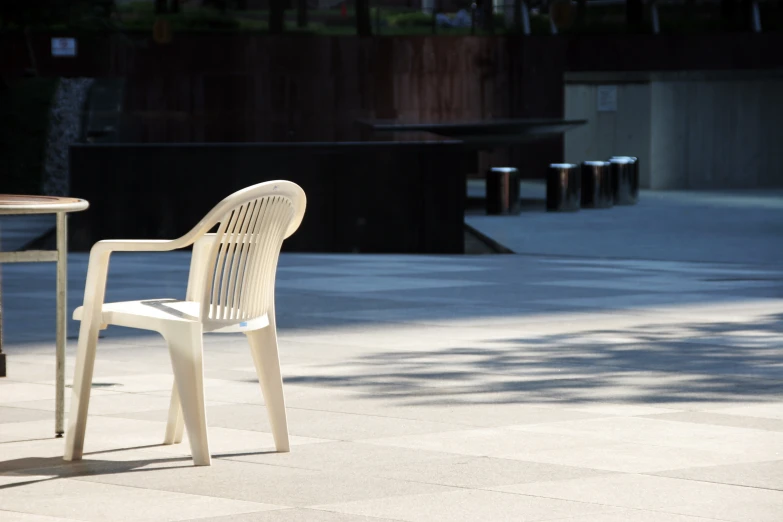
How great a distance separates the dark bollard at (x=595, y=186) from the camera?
24000 mm

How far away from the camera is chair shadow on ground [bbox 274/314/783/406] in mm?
7664

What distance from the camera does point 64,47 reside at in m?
27.0

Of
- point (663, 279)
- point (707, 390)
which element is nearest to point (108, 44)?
point (663, 279)

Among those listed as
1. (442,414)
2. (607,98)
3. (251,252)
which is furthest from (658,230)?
(251,252)

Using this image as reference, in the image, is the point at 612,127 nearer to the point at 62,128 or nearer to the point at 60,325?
the point at 62,128

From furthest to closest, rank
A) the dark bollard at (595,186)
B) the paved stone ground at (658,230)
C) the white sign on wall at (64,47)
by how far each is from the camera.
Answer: the white sign on wall at (64,47), the dark bollard at (595,186), the paved stone ground at (658,230)

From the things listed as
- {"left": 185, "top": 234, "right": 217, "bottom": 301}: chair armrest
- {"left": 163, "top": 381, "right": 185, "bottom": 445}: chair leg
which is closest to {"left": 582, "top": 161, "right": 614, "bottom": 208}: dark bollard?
{"left": 185, "top": 234, "right": 217, "bottom": 301}: chair armrest

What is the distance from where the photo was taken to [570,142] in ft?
104

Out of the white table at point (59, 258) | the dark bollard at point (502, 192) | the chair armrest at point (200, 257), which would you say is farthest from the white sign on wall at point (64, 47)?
the chair armrest at point (200, 257)

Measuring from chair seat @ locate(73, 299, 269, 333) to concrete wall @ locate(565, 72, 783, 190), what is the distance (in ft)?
79.7

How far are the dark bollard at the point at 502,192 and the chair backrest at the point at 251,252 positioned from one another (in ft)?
54.2

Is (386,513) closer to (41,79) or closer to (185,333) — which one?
(185,333)

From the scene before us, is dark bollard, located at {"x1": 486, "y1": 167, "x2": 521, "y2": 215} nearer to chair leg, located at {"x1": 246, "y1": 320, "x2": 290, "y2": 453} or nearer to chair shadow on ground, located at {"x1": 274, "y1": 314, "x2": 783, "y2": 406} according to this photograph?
chair shadow on ground, located at {"x1": 274, "y1": 314, "x2": 783, "y2": 406}

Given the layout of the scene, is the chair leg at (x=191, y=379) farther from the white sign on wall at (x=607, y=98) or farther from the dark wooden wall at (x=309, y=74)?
the white sign on wall at (x=607, y=98)
